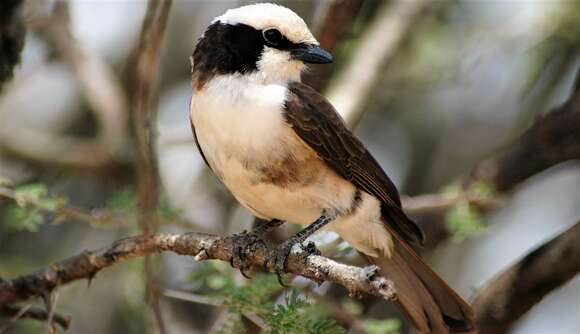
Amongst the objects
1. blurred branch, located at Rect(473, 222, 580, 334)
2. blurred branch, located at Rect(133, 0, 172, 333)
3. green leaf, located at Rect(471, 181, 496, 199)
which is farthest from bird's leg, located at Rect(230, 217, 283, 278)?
green leaf, located at Rect(471, 181, 496, 199)

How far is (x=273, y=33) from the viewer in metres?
4.36

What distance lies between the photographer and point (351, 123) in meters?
5.45

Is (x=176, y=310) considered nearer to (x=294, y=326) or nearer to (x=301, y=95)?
(x=301, y=95)

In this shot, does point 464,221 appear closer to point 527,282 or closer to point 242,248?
point 527,282

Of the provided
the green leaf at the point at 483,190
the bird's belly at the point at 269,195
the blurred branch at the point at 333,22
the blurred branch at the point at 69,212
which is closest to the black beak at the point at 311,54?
the bird's belly at the point at 269,195

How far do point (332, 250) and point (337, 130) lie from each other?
34.7 inches

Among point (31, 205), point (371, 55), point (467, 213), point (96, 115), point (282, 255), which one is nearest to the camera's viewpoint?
point (282, 255)

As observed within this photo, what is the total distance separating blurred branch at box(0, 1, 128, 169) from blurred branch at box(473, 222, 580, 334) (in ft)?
9.28

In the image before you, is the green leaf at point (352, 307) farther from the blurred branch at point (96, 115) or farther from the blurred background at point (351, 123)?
the blurred branch at point (96, 115)

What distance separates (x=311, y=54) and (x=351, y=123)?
1.19 m

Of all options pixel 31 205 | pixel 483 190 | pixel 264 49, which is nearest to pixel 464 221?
pixel 483 190

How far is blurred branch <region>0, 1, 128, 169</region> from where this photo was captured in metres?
6.27

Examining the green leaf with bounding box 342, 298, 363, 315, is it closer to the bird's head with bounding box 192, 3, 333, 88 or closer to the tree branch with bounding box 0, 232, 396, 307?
the tree branch with bounding box 0, 232, 396, 307

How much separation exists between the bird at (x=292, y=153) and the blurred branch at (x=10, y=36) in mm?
821
